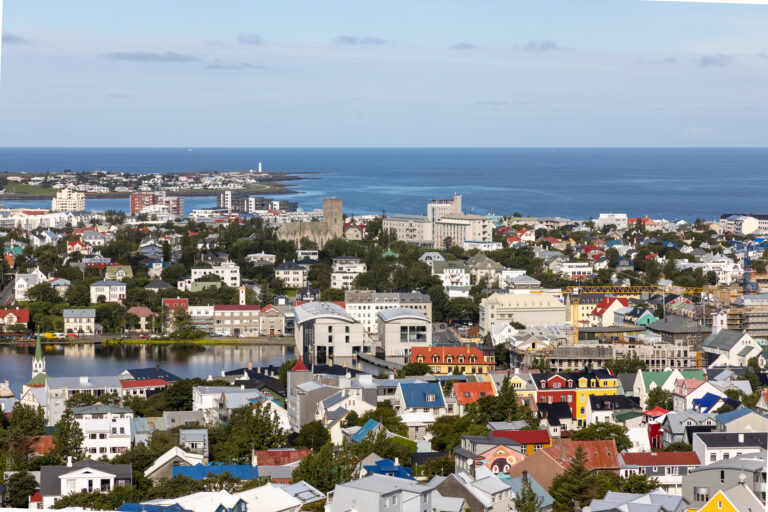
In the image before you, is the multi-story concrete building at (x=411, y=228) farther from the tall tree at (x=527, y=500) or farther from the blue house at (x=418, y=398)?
the tall tree at (x=527, y=500)

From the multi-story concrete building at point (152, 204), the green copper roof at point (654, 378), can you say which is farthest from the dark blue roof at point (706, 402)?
the multi-story concrete building at point (152, 204)

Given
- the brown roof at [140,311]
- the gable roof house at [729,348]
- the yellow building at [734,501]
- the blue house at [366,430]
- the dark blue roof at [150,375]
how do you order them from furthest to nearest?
the brown roof at [140,311]
the gable roof house at [729,348]
the dark blue roof at [150,375]
the blue house at [366,430]
the yellow building at [734,501]

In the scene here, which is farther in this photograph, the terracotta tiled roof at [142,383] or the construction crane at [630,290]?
the construction crane at [630,290]

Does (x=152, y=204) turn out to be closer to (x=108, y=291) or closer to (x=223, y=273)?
(x=223, y=273)

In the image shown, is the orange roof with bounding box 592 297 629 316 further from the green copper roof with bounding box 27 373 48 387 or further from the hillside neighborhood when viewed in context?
the green copper roof with bounding box 27 373 48 387

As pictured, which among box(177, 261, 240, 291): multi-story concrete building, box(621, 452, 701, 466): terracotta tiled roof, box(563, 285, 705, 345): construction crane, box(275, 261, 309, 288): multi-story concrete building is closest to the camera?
box(621, 452, 701, 466): terracotta tiled roof

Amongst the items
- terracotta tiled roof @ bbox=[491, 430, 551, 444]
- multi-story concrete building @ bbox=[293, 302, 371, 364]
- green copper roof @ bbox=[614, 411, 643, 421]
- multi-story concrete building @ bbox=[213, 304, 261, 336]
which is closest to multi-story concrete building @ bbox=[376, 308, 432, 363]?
multi-story concrete building @ bbox=[293, 302, 371, 364]

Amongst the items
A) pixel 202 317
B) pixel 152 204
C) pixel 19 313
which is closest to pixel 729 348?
pixel 202 317
